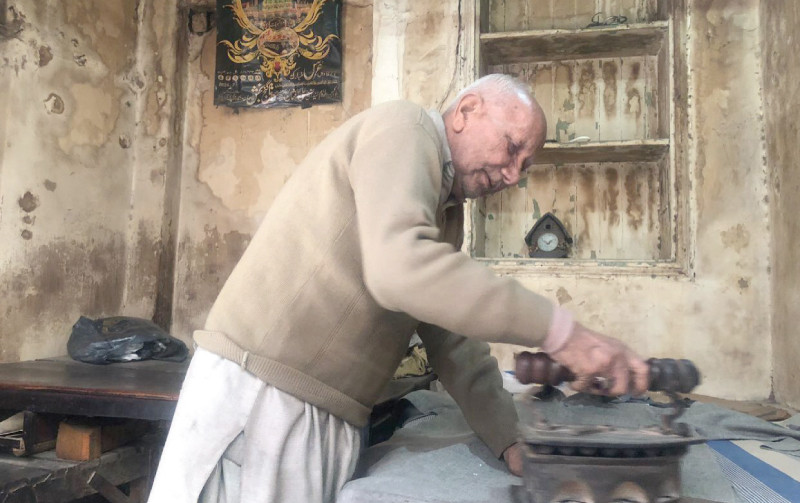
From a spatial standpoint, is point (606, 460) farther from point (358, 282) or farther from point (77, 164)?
point (77, 164)

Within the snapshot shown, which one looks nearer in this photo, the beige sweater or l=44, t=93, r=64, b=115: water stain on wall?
the beige sweater

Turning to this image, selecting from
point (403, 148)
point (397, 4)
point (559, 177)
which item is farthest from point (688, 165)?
point (403, 148)

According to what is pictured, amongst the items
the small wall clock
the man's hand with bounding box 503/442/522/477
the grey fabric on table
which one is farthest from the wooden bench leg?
the small wall clock

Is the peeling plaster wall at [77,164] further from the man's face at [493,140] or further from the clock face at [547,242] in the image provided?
the man's face at [493,140]

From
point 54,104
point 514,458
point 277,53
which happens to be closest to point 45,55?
point 54,104

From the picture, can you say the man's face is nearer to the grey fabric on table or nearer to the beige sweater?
the beige sweater

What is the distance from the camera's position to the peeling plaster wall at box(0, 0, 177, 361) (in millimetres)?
2701

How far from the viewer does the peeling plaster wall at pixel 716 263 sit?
2.68m

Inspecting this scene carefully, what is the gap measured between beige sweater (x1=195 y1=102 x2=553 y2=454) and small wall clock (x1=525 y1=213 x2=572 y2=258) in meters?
1.97

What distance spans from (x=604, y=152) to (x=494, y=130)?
2.03m

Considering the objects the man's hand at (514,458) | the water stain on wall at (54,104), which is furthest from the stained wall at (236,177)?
the man's hand at (514,458)

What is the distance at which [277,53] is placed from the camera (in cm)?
358

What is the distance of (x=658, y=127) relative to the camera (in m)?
3.11

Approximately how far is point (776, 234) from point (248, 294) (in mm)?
2472
